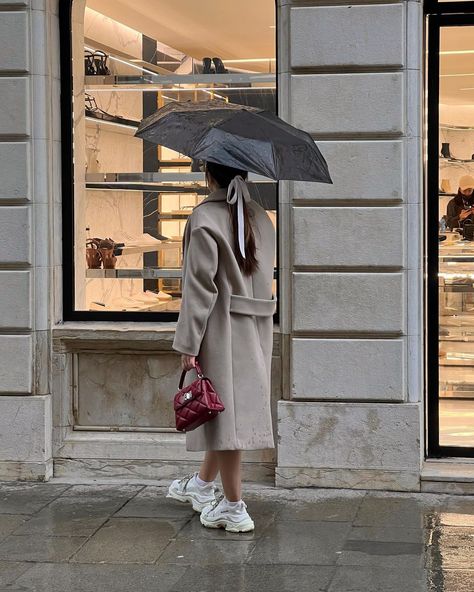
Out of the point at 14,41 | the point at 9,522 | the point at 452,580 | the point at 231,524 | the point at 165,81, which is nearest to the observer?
the point at 452,580

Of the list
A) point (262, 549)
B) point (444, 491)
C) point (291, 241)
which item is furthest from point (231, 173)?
point (444, 491)

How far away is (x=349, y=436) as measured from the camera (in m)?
7.45

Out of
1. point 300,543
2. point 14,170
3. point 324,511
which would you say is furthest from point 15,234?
point 300,543

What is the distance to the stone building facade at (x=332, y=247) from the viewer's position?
7.38m

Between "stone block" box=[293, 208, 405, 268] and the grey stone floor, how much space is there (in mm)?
1464

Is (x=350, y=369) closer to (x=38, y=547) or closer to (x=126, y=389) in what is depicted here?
(x=126, y=389)

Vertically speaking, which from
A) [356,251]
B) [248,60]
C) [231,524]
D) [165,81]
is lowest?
[231,524]

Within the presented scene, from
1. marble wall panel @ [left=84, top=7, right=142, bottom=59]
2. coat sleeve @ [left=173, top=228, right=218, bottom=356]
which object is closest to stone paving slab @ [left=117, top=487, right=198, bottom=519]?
coat sleeve @ [left=173, top=228, right=218, bottom=356]

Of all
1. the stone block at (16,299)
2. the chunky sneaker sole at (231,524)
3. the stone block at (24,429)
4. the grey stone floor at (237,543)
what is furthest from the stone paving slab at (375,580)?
the stone block at (16,299)

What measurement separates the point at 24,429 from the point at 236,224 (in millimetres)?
2395

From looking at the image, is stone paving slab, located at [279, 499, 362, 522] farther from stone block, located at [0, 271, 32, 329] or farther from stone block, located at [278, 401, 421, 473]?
stone block, located at [0, 271, 32, 329]

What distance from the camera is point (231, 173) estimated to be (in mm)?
6328

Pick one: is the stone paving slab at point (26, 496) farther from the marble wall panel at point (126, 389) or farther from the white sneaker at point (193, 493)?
the white sneaker at point (193, 493)

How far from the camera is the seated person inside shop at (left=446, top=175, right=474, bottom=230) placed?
779 centimetres
